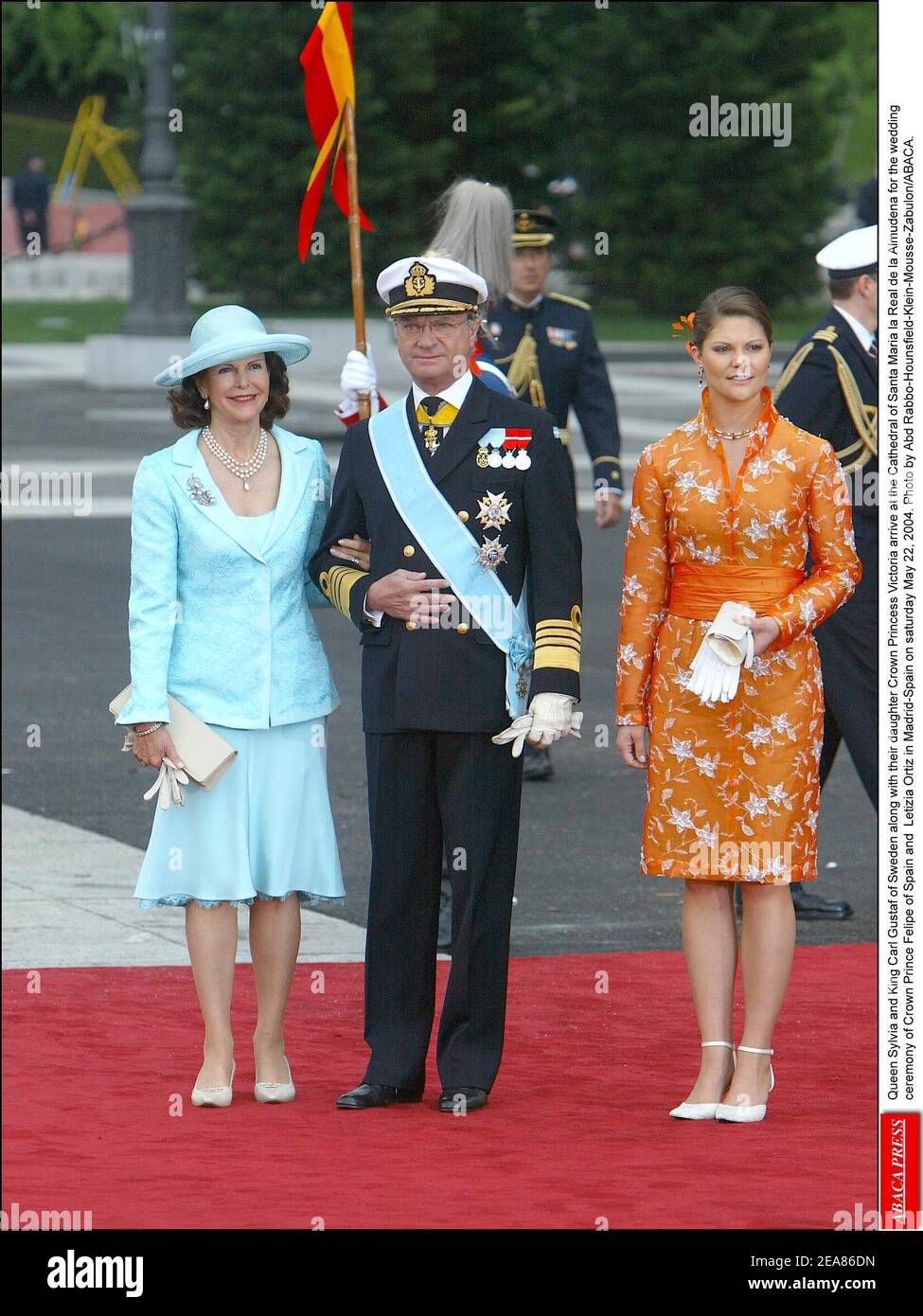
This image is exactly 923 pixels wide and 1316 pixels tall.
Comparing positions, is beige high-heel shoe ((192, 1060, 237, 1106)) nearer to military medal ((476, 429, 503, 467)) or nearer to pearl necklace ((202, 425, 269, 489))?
pearl necklace ((202, 425, 269, 489))

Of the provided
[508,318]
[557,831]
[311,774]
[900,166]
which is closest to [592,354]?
[508,318]

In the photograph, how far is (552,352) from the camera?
9477 millimetres

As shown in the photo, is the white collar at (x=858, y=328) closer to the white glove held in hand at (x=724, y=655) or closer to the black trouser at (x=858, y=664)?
the black trouser at (x=858, y=664)

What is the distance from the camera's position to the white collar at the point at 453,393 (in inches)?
238

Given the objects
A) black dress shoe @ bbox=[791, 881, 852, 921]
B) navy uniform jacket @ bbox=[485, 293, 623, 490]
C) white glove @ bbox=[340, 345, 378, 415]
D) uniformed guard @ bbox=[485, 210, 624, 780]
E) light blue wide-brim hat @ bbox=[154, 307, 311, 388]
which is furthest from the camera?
navy uniform jacket @ bbox=[485, 293, 623, 490]

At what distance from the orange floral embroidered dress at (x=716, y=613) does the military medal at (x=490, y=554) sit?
0.29m

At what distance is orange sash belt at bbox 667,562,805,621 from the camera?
587 centimetres

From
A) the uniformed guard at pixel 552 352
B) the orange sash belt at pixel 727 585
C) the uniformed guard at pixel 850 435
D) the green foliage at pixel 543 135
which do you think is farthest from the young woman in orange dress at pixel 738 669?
the green foliage at pixel 543 135

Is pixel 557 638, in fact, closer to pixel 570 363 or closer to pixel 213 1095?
pixel 213 1095

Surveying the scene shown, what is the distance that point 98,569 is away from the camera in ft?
55.5

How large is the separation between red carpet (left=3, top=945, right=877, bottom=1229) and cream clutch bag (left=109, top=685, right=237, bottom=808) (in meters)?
0.75

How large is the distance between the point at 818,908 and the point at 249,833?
2.78m

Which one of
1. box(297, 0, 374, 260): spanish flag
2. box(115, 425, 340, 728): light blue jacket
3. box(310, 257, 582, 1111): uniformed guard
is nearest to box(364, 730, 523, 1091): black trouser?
box(310, 257, 582, 1111): uniformed guard

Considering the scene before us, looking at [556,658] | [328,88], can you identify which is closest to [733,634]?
[556,658]
